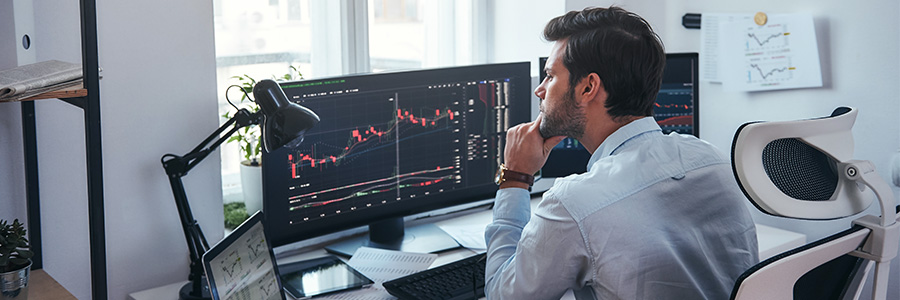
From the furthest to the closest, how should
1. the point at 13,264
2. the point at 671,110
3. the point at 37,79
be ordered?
the point at 671,110 < the point at 13,264 < the point at 37,79

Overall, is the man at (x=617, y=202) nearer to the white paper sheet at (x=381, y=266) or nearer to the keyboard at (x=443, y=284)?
the keyboard at (x=443, y=284)

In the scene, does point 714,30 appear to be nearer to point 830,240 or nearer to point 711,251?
point 711,251

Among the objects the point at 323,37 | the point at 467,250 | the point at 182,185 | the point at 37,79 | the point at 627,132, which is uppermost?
the point at 323,37

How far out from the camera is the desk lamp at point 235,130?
4.78 ft

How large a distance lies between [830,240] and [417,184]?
41.3 inches

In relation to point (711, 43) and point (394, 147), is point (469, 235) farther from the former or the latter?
point (711, 43)

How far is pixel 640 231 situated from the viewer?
117 cm

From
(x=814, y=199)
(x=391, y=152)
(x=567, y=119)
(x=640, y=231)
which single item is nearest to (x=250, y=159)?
(x=391, y=152)

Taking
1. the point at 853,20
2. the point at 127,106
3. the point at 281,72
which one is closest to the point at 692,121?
the point at 853,20

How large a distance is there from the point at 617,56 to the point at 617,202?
0.95 ft

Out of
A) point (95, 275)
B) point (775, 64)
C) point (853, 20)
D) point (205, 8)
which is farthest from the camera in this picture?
point (775, 64)

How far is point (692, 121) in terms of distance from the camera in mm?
2189

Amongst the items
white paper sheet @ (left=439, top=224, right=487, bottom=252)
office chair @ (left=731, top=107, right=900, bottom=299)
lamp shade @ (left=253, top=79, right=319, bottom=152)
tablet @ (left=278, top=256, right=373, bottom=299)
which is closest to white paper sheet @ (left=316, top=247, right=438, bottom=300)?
tablet @ (left=278, top=256, right=373, bottom=299)

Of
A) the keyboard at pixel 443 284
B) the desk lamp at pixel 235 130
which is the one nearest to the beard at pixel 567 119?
the keyboard at pixel 443 284
